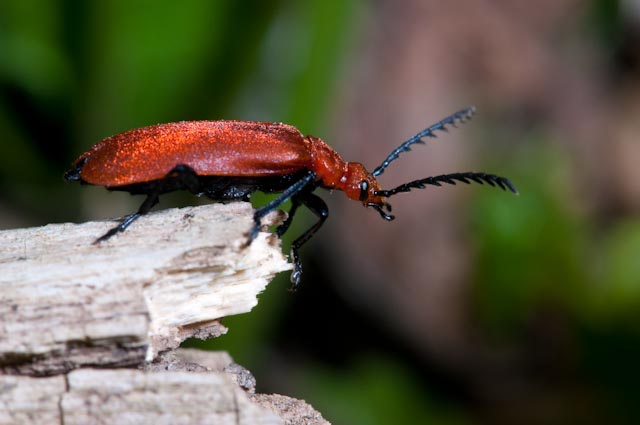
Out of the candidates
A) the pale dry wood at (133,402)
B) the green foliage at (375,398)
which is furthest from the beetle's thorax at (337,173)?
the green foliage at (375,398)

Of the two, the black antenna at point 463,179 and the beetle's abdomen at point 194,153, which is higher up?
the black antenna at point 463,179

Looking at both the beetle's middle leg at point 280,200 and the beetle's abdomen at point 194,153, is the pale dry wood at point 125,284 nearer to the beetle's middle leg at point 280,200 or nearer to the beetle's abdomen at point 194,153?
the beetle's middle leg at point 280,200

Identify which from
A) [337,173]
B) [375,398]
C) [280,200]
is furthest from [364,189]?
[375,398]

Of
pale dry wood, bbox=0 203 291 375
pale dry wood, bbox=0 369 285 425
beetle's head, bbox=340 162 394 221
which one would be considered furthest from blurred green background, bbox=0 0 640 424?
pale dry wood, bbox=0 369 285 425

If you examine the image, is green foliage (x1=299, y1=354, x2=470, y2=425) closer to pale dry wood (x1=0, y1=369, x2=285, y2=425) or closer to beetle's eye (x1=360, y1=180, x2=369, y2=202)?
beetle's eye (x1=360, y1=180, x2=369, y2=202)

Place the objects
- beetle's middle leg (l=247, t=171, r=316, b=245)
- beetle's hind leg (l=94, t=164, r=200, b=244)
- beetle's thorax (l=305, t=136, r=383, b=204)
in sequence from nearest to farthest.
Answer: beetle's middle leg (l=247, t=171, r=316, b=245)
beetle's hind leg (l=94, t=164, r=200, b=244)
beetle's thorax (l=305, t=136, r=383, b=204)

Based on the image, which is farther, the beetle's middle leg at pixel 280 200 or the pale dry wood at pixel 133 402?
the beetle's middle leg at pixel 280 200

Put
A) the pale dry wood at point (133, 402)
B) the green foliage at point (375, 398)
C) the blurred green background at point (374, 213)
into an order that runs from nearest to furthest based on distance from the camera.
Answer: the pale dry wood at point (133, 402) < the blurred green background at point (374, 213) < the green foliage at point (375, 398)

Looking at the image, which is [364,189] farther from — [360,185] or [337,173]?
[337,173]
